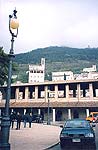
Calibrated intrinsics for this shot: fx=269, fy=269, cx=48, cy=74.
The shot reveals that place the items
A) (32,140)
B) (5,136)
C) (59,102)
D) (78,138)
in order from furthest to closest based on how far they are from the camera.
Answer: (59,102) → (32,140) → (78,138) → (5,136)

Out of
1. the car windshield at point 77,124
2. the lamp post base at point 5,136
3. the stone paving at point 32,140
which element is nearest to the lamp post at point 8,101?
the lamp post base at point 5,136

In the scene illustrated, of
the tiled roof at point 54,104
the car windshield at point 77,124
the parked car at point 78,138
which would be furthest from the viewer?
the tiled roof at point 54,104

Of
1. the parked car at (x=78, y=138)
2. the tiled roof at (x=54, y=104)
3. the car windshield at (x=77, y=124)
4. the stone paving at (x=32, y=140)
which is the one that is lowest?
the stone paving at (x=32, y=140)

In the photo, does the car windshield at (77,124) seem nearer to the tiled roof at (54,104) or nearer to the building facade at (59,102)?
the building facade at (59,102)

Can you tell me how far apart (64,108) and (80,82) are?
229 inches

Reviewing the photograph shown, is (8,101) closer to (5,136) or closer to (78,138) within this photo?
(5,136)

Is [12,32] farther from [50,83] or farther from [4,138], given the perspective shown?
[50,83]

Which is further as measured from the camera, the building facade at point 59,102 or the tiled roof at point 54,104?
the building facade at point 59,102

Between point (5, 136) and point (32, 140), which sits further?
point (32, 140)

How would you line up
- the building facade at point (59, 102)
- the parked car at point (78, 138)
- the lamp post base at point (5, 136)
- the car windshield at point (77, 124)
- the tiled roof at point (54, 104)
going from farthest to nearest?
the building facade at point (59, 102) → the tiled roof at point (54, 104) → the car windshield at point (77, 124) → the parked car at point (78, 138) → the lamp post base at point (5, 136)

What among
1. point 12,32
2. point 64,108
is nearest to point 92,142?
point 12,32

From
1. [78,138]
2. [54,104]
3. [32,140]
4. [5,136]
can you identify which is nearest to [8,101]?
[5,136]

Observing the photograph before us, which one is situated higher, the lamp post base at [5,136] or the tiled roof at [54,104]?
the tiled roof at [54,104]

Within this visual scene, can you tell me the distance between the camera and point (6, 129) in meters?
9.41
